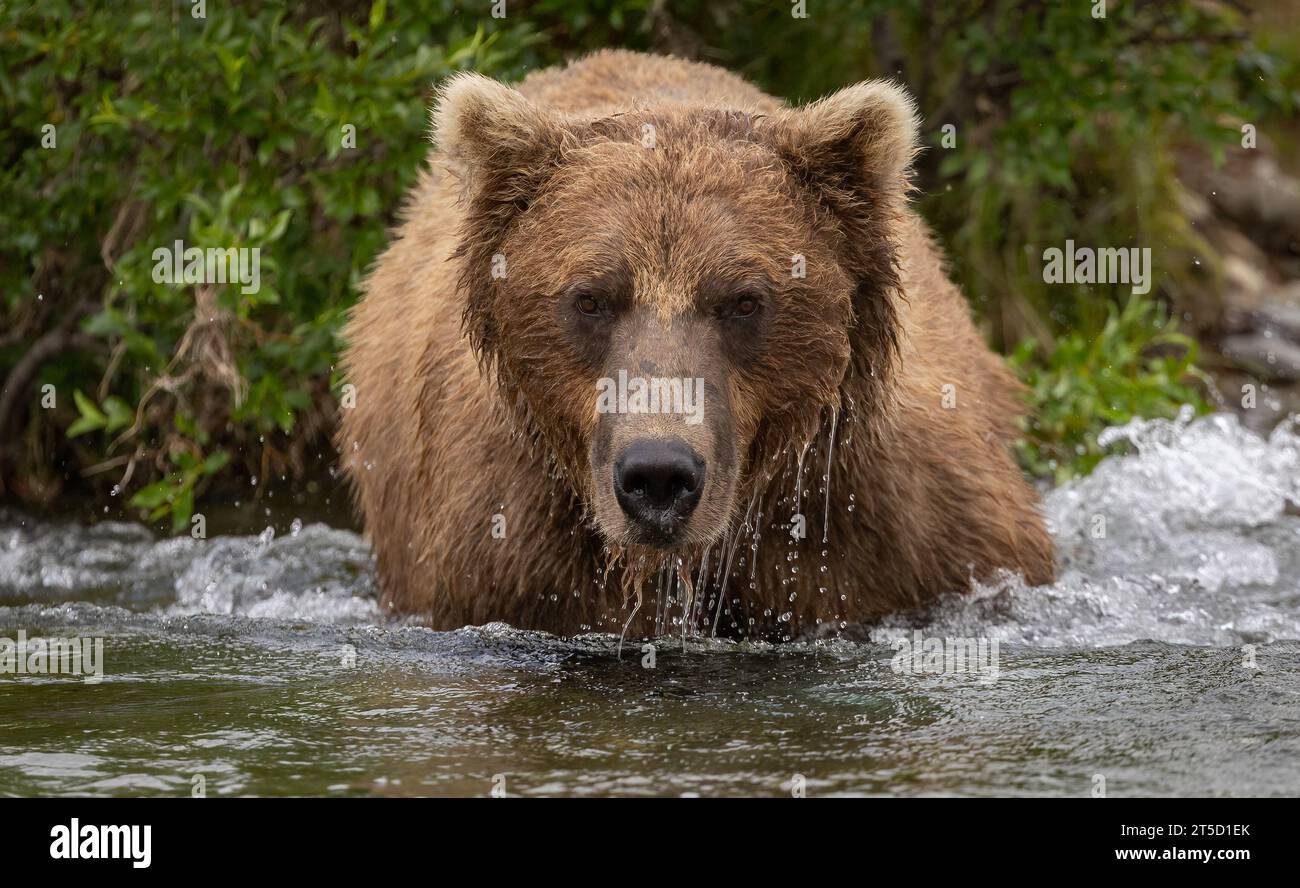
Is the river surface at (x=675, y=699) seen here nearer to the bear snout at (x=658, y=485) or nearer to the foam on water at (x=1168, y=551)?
the foam on water at (x=1168, y=551)

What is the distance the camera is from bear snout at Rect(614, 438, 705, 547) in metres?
4.51

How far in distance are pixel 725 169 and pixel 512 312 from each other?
2.34 feet

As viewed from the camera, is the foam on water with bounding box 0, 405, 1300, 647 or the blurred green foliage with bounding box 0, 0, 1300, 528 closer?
the foam on water with bounding box 0, 405, 1300, 647

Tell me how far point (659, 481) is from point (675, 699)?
59 cm

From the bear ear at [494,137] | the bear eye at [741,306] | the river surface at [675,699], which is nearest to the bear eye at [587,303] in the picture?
the bear eye at [741,306]

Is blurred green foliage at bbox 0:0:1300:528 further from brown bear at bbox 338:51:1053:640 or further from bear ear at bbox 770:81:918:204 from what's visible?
bear ear at bbox 770:81:918:204

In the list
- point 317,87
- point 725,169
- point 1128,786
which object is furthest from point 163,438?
point 1128,786

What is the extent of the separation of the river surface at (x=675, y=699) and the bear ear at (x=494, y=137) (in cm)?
134

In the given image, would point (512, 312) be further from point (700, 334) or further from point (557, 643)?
point (557, 643)

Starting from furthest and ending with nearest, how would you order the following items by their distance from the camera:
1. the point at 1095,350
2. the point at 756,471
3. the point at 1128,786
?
the point at 1095,350 < the point at 756,471 < the point at 1128,786

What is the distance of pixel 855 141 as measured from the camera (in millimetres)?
5078

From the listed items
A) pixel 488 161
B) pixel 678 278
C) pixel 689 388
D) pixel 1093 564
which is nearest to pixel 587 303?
pixel 678 278

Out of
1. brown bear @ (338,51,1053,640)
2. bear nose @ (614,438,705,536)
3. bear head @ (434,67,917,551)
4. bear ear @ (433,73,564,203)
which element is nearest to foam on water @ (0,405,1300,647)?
brown bear @ (338,51,1053,640)

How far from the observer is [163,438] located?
809 cm
